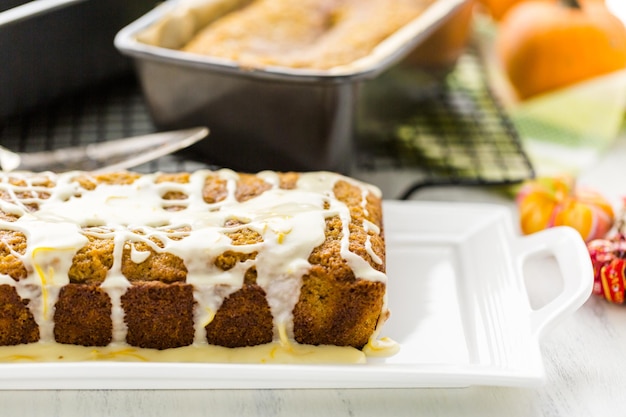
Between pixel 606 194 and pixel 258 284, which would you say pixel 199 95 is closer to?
pixel 258 284

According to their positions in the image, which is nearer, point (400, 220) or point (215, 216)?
point (215, 216)

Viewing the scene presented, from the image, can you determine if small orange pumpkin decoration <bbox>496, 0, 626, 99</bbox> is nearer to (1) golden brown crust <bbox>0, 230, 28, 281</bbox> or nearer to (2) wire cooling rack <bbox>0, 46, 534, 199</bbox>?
(2) wire cooling rack <bbox>0, 46, 534, 199</bbox>

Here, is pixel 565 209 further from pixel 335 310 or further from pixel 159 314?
pixel 159 314

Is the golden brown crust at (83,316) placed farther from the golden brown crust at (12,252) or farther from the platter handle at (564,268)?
the platter handle at (564,268)

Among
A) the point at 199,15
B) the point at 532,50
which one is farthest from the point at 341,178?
the point at 532,50

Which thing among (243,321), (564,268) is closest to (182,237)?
(243,321)

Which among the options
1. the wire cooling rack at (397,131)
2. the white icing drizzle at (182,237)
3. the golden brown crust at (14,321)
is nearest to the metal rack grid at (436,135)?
the wire cooling rack at (397,131)
